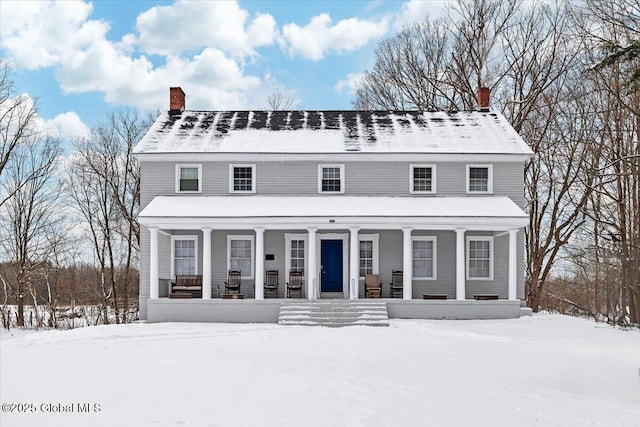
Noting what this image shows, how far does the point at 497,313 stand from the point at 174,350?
11.4m

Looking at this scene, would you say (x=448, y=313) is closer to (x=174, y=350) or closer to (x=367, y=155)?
(x=367, y=155)

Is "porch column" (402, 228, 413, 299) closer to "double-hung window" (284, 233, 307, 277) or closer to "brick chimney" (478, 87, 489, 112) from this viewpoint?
"double-hung window" (284, 233, 307, 277)

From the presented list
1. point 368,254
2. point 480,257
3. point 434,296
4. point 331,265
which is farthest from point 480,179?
point 331,265

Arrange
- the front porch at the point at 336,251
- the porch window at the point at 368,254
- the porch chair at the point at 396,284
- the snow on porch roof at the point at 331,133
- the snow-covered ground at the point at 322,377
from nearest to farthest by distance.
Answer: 1. the snow-covered ground at the point at 322,377
2. the front porch at the point at 336,251
3. the porch chair at the point at 396,284
4. the porch window at the point at 368,254
5. the snow on porch roof at the point at 331,133

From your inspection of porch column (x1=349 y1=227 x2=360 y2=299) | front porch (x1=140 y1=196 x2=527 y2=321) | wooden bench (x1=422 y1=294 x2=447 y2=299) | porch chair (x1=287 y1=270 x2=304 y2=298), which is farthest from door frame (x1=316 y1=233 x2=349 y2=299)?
wooden bench (x1=422 y1=294 x2=447 y2=299)

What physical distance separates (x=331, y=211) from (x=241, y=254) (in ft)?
12.3

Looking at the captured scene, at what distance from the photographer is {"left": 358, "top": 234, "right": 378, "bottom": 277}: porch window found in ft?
80.2

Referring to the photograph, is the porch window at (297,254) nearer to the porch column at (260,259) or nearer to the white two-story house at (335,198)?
the white two-story house at (335,198)

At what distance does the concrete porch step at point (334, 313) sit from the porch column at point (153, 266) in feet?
13.5

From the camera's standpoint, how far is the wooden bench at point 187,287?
23.6 metres

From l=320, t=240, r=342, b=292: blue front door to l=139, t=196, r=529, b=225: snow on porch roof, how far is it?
1698mm

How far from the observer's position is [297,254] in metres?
24.7

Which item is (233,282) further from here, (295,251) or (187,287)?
(295,251)

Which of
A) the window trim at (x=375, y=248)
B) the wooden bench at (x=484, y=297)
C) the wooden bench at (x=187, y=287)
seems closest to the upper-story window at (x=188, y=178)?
the wooden bench at (x=187, y=287)
